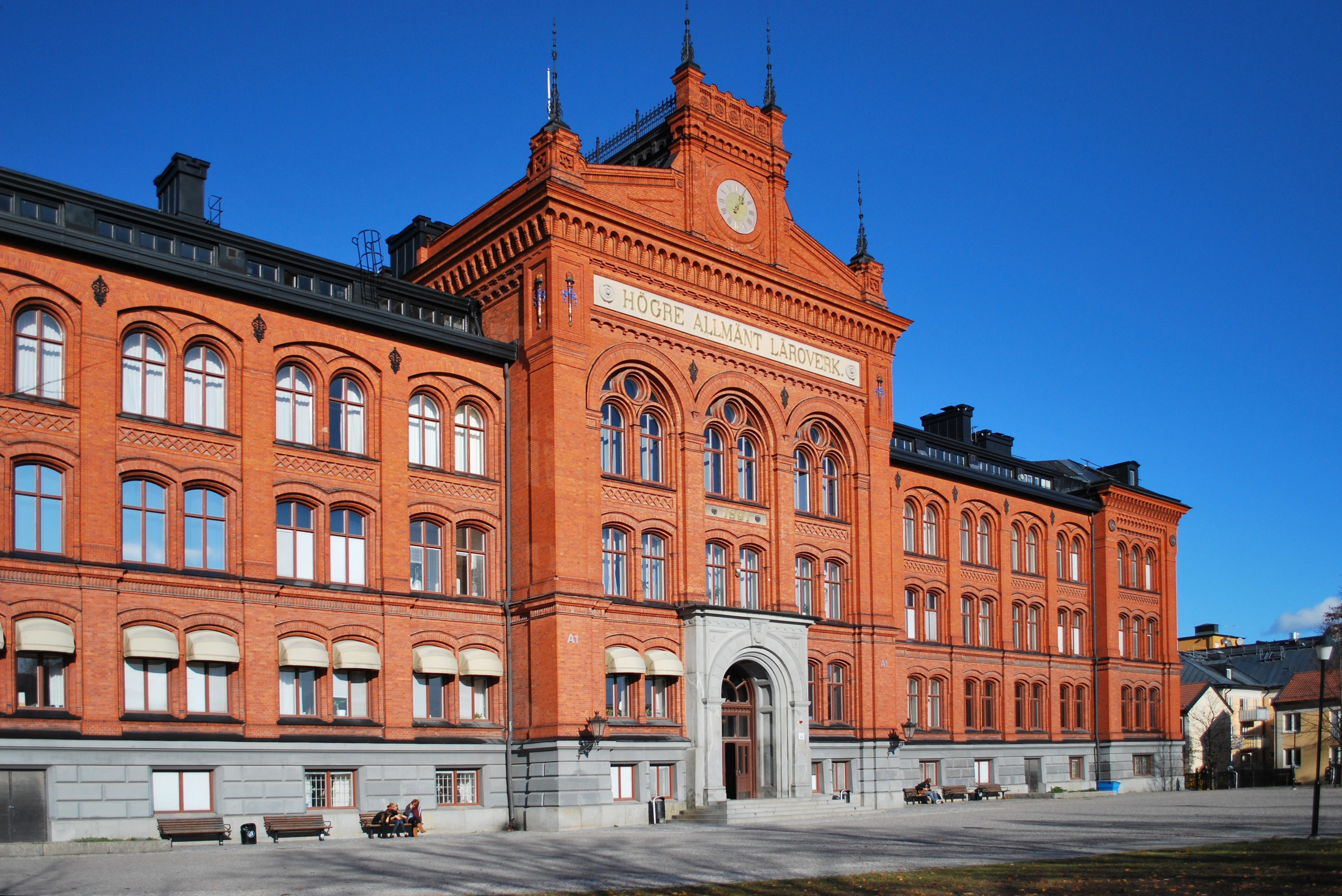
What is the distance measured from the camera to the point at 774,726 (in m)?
41.0

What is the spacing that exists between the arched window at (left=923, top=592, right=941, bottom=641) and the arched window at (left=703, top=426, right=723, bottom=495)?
14.9m

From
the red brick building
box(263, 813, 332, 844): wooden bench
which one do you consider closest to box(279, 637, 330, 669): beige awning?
the red brick building

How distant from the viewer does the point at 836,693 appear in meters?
45.1

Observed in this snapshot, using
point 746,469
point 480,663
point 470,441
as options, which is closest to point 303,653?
point 480,663

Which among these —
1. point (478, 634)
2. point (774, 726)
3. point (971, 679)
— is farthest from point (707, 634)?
point (971, 679)

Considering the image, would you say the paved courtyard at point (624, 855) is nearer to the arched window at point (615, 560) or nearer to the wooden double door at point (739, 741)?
the wooden double door at point (739, 741)

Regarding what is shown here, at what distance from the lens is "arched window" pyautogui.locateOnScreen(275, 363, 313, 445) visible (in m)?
33.6

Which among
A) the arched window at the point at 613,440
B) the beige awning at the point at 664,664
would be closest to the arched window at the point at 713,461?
the arched window at the point at 613,440

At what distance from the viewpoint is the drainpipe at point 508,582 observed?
35969mm

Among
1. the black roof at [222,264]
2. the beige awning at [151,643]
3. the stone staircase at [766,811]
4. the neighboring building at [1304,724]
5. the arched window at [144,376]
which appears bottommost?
the neighboring building at [1304,724]

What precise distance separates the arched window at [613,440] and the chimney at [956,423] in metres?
27.8

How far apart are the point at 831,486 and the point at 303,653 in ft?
67.6

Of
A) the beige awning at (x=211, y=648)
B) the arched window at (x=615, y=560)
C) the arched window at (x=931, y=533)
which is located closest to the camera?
the beige awning at (x=211, y=648)

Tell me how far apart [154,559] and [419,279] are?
50.7 ft
